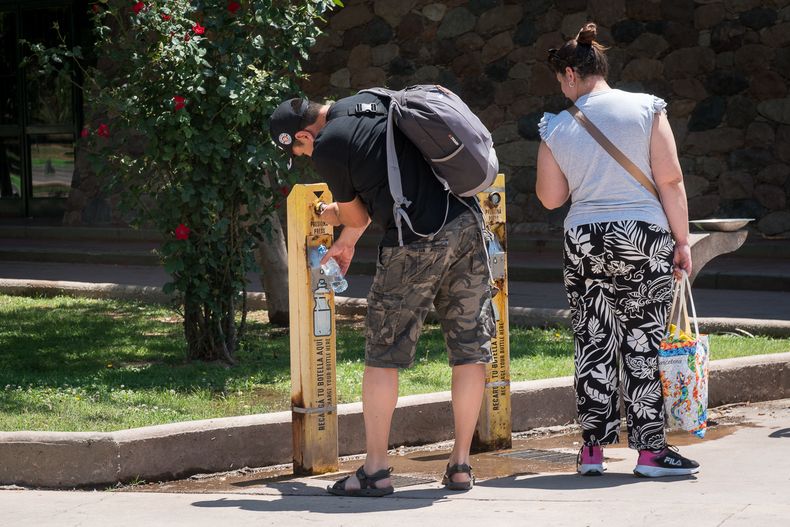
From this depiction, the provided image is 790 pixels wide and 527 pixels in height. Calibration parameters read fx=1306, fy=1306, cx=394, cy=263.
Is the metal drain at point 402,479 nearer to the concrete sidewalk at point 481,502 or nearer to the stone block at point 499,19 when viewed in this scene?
the concrete sidewalk at point 481,502

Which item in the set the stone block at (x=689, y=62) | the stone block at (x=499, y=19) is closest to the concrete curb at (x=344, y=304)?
the stone block at (x=689, y=62)

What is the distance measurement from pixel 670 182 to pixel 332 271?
1.40 metres

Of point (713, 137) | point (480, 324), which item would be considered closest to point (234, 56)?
point (480, 324)

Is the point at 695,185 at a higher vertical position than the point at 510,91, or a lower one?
lower

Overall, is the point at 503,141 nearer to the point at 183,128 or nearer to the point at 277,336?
the point at 277,336

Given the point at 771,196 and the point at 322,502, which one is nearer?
the point at 322,502

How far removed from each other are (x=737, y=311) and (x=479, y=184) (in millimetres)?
5822

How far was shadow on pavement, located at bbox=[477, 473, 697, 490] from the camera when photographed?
501 centimetres

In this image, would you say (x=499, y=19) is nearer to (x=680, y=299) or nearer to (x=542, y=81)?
(x=542, y=81)

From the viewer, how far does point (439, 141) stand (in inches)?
189

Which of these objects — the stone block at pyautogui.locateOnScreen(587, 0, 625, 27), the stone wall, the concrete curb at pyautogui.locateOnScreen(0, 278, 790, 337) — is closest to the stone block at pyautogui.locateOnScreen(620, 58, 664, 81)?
the stone wall

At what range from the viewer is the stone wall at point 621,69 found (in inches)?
577

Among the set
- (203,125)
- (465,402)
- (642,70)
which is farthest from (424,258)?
(642,70)

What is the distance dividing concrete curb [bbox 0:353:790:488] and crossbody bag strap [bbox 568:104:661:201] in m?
1.56
